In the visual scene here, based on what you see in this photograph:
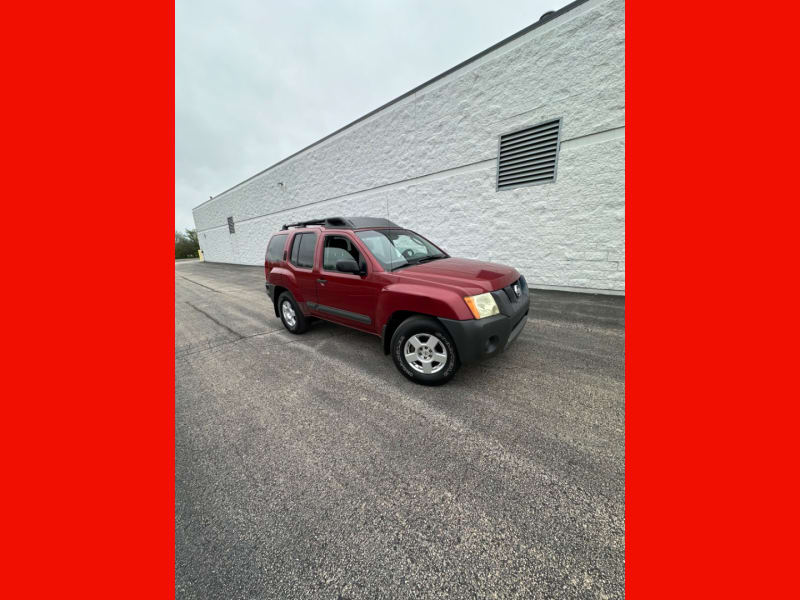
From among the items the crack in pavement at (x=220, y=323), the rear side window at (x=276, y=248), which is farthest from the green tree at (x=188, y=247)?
the rear side window at (x=276, y=248)

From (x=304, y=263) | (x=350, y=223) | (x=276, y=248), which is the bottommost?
(x=304, y=263)

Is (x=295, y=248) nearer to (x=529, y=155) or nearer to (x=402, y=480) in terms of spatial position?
(x=402, y=480)

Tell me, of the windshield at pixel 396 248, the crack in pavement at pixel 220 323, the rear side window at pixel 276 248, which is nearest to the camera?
the windshield at pixel 396 248

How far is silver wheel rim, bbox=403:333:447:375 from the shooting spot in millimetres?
2791

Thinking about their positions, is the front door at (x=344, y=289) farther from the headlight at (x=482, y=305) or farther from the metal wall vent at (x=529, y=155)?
the metal wall vent at (x=529, y=155)

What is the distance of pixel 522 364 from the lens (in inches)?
125

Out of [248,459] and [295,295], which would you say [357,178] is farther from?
[248,459]

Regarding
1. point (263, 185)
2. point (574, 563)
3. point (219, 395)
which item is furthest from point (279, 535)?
point (263, 185)

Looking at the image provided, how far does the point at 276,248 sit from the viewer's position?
4848 mm

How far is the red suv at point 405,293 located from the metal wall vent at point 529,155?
4.14 meters

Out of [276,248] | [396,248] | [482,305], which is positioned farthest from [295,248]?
[482,305]

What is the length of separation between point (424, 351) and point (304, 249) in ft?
8.66

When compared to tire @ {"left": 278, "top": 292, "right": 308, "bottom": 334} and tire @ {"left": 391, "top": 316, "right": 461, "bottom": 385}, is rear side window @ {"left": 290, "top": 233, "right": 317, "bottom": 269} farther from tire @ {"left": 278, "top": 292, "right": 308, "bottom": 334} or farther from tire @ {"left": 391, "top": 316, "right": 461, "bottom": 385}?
tire @ {"left": 391, "top": 316, "right": 461, "bottom": 385}

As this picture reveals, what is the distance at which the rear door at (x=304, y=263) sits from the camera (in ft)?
13.3
